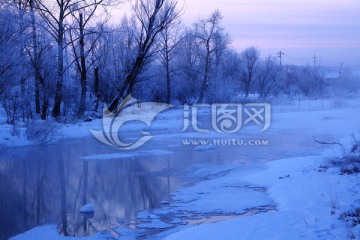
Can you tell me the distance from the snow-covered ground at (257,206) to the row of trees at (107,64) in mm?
10465

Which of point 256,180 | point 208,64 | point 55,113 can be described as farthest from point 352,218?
point 208,64

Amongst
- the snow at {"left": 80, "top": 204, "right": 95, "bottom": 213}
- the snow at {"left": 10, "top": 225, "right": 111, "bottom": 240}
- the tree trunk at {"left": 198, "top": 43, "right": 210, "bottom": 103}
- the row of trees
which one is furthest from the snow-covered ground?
the tree trunk at {"left": 198, "top": 43, "right": 210, "bottom": 103}

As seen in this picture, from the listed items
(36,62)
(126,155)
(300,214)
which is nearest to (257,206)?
(300,214)

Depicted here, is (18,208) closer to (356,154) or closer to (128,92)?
(356,154)

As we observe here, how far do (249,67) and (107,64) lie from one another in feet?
84.2

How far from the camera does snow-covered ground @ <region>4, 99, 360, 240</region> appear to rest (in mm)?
6125

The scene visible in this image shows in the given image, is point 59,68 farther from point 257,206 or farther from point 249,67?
point 249,67

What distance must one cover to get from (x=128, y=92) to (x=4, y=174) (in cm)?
1632

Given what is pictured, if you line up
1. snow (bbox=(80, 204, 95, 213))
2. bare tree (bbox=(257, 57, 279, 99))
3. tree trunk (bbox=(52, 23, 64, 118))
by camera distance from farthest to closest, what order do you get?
bare tree (bbox=(257, 57, 279, 99)), tree trunk (bbox=(52, 23, 64, 118)), snow (bbox=(80, 204, 95, 213))

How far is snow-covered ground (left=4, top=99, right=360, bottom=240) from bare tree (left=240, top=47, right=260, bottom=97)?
41190 millimetres

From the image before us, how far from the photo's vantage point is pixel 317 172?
999 cm

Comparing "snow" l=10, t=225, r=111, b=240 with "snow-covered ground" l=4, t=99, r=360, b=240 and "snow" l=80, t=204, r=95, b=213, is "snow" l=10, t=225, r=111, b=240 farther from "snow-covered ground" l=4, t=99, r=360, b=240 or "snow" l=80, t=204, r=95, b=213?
"snow" l=80, t=204, r=95, b=213

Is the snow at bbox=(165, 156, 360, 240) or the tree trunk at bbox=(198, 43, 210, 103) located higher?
the tree trunk at bbox=(198, 43, 210, 103)

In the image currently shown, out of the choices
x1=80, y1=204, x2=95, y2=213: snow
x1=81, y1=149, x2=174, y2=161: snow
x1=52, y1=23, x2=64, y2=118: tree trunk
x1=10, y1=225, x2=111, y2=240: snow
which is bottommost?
x1=10, y1=225, x2=111, y2=240: snow
